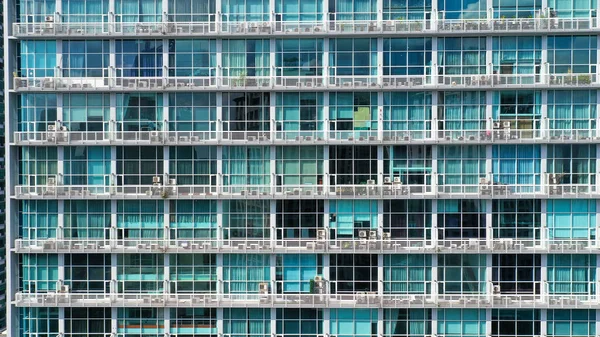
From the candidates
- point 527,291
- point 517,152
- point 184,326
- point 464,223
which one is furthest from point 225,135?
point 527,291

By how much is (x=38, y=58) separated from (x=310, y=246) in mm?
14397

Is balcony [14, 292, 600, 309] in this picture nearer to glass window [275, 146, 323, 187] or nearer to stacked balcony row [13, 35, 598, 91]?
glass window [275, 146, 323, 187]

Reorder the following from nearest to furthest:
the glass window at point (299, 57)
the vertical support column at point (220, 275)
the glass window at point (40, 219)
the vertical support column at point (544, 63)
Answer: the vertical support column at point (544, 63) → the glass window at point (299, 57) → the vertical support column at point (220, 275) → the glass window at point (40, 219)

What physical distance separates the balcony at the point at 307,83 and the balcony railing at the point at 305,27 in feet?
6.16

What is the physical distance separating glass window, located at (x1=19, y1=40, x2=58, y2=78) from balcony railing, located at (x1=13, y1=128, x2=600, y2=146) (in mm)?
2644

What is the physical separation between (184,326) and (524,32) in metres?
19.4

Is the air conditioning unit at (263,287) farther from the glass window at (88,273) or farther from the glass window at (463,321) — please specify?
the glass window at (463,321)

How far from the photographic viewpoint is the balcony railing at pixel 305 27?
77.1ft

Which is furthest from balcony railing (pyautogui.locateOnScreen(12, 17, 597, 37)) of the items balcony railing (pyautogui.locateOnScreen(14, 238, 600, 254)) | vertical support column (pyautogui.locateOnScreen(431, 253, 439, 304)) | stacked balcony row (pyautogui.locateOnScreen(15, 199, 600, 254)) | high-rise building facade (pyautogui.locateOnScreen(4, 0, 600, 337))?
vertical support column (pyautogui.locateOnScreen(431, 253, 439, 304))

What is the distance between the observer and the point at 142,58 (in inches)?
954

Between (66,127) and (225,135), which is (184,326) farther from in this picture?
(66,127)

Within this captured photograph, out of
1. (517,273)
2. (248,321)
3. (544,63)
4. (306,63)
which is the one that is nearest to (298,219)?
(248,321)

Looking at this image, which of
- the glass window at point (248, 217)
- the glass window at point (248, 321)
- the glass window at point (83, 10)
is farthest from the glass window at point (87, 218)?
the glass window at point (83, 10)

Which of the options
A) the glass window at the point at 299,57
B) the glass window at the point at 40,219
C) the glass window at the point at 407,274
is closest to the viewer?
the glass window at the point at 299,57
